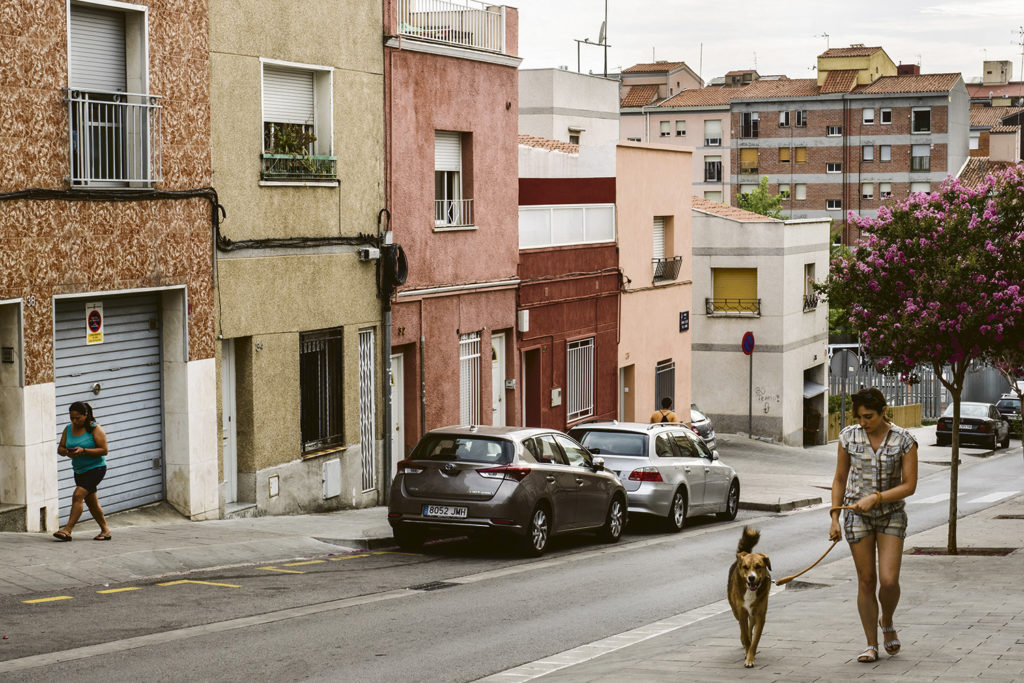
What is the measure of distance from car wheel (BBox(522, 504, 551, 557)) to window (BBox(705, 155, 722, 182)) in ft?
260

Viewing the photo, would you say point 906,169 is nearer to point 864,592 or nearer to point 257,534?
point 257,534

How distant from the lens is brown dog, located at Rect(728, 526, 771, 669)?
9.03m

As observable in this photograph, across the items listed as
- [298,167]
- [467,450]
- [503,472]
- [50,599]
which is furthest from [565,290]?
[50,599]

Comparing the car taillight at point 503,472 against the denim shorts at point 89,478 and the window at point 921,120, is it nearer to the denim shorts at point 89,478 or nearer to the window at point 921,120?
the denim shorts at point 89,478

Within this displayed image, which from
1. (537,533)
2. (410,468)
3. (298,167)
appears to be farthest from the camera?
(298,167)

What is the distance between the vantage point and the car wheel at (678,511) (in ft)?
68.8

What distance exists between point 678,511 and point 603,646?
10.6 meters

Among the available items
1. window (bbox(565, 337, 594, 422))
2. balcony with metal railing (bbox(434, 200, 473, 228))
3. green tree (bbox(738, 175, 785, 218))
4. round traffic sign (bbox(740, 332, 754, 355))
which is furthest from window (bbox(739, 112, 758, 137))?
balcony with metal railing (bbox(434, 200, 473, 228))

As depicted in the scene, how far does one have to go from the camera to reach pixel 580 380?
29.3m

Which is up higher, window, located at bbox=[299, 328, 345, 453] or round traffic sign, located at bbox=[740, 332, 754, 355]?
window, located at bbox=[299, 328, 345, 453]

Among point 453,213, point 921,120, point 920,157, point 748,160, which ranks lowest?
point 453,213

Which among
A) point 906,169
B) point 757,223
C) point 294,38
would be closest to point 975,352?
point 294,38

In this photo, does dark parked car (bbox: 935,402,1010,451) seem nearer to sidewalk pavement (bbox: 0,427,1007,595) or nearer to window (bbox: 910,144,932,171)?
sidewalk pavement (bbox: 0,427,1007,595)

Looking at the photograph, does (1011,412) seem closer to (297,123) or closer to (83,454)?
(297,123)
